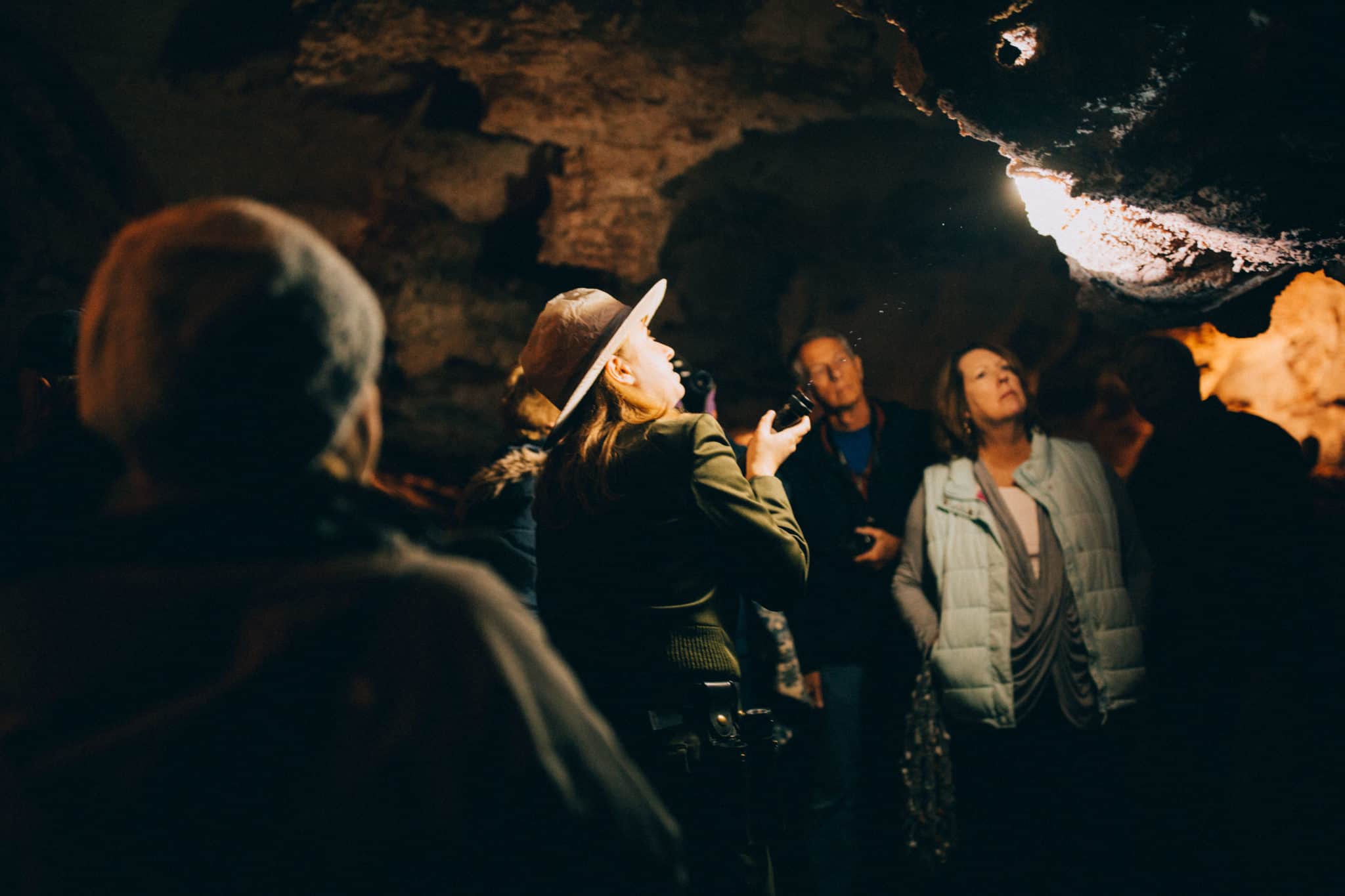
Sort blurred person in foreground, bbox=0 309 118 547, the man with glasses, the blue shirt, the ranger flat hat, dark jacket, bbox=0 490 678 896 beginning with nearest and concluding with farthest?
1. dark jacket, bbox=0 490 678 896
2. blurred person in foreground, bbox=0 309 118 547
3. the ranger flat hat
4. the man with glasses
5. the blue shirt

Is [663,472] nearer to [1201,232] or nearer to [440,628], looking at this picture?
[440,628]

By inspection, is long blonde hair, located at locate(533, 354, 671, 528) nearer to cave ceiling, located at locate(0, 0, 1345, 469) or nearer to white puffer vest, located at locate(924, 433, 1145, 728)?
white puffer vest, located at locate(924, 433, 1145, 728)

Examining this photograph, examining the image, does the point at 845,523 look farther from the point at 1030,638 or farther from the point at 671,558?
the point at 671,558

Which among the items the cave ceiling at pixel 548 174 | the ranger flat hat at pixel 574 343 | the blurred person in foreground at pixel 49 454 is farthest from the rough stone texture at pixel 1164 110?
the blurred person in foreground at pixel 49 454

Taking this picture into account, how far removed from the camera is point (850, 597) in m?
3.06

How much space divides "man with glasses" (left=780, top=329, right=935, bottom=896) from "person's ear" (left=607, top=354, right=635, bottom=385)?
1.30 m

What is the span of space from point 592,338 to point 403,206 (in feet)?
9.53

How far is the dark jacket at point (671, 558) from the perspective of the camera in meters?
1.80

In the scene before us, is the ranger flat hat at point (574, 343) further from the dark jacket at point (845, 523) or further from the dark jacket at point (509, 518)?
the dark jacket at point (845, 523)

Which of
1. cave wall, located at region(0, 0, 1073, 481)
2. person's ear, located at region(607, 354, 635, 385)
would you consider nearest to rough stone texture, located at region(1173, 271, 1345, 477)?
cave wall, located at region(0, 0, 1073, 481)

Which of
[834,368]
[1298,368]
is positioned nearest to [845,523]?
[834,368]

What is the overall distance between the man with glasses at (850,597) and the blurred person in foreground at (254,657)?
234cm

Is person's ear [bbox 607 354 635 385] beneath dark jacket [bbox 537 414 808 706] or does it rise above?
above

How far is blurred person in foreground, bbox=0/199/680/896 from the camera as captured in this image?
2.26ft
